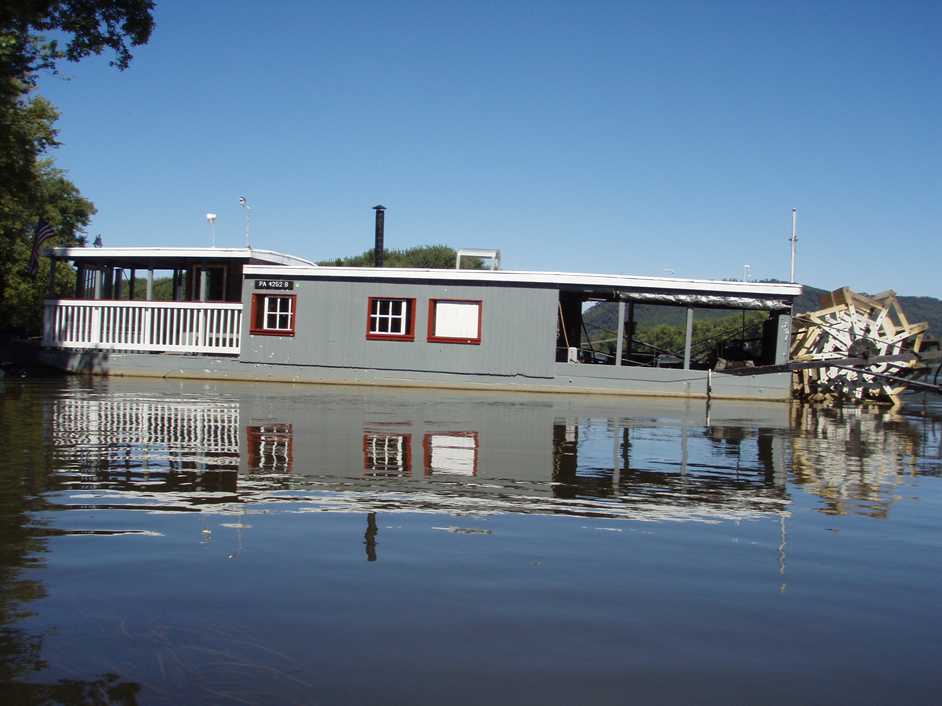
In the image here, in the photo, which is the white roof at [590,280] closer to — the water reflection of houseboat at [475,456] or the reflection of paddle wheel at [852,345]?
the reflection of paddle wheel at [852,345]

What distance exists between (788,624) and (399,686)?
1608 mm

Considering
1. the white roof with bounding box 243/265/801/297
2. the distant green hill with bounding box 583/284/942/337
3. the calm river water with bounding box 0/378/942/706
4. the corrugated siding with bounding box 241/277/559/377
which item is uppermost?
the distant green hill with bounding box 583/284/942/337

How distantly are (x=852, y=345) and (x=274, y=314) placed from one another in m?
15.6

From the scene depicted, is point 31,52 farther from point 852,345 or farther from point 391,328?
point 852,345

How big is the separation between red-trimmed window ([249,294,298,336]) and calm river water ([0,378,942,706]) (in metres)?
13.8

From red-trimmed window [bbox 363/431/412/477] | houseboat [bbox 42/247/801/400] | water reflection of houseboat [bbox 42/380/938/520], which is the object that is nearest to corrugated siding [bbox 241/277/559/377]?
houseboat [bbox 42/247/801/400]

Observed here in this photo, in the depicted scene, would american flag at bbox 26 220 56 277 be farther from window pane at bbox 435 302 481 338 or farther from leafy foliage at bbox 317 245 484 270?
leafy foliage at bbox 317 245 484 270

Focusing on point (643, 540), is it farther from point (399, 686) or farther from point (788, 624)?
point (399, 686)

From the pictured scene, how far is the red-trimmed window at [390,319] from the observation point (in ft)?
70.0

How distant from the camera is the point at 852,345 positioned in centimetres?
2286

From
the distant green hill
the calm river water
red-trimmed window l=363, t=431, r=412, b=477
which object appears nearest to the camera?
the calm river water

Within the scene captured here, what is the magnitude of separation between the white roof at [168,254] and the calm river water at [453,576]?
14.5 m

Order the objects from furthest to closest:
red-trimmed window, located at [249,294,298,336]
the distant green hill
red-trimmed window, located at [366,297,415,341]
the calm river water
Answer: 1. the distant green hill
2. red-trimmed window, located at [249,294,298,336]
3. red-trimmed window, located at [366,297,415,341]
4. the calm river water

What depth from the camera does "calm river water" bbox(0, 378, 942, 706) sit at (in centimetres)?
265
